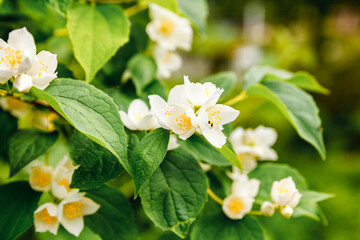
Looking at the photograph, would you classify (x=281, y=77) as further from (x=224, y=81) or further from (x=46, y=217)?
(x=46, y=217)

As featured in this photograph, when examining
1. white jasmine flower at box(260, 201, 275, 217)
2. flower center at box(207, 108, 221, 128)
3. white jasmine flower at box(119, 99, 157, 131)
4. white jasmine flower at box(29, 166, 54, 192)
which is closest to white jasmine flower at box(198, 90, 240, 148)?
flower center at box(207, 108, 221, 128)

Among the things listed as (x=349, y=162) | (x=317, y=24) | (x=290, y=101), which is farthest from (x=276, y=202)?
(x=317, y=24)

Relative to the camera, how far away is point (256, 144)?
0.82m

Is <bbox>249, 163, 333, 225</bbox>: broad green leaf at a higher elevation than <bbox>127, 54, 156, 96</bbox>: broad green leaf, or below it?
below

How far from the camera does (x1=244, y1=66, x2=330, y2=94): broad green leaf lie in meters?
0.72

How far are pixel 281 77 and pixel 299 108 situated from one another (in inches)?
3.2

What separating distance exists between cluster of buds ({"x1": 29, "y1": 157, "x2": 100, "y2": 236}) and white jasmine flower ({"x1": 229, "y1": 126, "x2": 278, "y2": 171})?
34 cm

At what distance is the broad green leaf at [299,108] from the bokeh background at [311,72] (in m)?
0.24

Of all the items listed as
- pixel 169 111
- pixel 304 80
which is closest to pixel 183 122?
pixel 169 111

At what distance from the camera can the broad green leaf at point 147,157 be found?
454 mm

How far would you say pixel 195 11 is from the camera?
0.82 meters

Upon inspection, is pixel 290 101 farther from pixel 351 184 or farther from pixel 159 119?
pixel 351 184

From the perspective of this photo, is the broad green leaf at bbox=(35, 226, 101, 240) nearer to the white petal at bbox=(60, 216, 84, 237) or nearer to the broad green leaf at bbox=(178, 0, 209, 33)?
the white petal at bbox=(60, 216, 84, 237)

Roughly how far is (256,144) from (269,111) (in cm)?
268
